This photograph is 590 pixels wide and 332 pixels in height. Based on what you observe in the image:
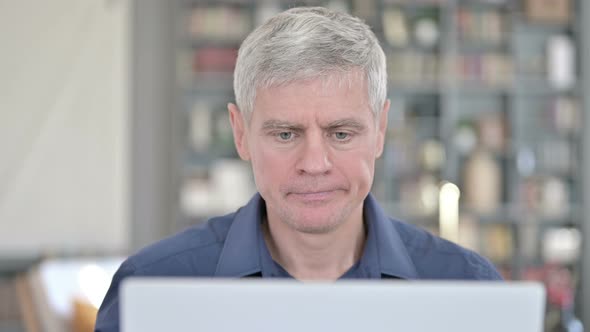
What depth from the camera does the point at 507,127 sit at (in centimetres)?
714

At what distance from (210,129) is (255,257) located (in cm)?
523

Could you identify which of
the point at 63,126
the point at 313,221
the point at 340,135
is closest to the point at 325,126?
the point at 340,135

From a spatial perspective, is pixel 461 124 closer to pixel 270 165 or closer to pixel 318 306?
pixel 270 165

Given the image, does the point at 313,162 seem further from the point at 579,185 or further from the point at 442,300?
the point at 579,185

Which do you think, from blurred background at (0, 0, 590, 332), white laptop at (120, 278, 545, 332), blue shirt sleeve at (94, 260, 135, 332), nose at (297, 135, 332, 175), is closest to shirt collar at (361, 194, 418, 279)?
nose at (297, 135, 332, 175)

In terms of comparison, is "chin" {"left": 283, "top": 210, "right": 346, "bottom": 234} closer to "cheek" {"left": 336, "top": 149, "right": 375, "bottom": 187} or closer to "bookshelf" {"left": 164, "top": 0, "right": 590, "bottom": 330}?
"cheek" {"left": 336, "top": 149, "right": 375, "bottom": 187}

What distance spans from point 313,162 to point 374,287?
0.57m

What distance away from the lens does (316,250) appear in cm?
170

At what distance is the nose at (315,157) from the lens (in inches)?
59.1

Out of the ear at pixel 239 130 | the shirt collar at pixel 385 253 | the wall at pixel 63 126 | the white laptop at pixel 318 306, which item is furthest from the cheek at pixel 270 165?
the wall at pixel 63 126

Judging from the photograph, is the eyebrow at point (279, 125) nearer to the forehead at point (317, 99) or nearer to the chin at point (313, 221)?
the forehead at point (317, 99)

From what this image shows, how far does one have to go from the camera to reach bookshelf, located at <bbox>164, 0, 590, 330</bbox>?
6797 mm

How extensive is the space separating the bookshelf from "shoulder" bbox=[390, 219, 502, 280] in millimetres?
5095

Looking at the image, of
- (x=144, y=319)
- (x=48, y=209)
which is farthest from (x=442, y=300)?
(x=48, y=209)
